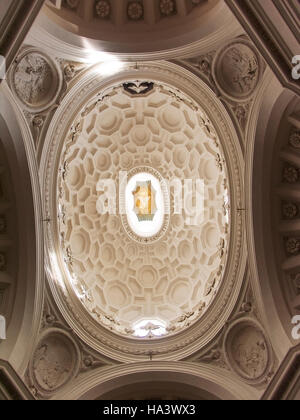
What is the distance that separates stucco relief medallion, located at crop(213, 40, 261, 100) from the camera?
1245cm

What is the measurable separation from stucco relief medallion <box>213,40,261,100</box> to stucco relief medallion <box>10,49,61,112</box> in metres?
4.84

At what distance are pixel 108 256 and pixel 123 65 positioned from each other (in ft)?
29.4

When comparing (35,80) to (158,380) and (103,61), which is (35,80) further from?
(158,380)

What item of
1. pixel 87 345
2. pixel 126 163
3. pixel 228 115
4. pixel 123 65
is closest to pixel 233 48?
pixel 228 115

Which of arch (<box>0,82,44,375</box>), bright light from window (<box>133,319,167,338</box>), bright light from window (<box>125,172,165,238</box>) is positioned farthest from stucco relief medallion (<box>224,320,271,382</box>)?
bright light from window (<box>125,172,165,238</box>)

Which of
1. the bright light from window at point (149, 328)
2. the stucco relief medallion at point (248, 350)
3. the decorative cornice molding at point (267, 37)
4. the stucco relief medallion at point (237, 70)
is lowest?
the stucco relief medallion at point (248, 350)

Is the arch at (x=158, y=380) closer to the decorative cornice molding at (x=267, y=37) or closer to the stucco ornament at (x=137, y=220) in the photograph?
the stucco ornament at (x=137, y=220)

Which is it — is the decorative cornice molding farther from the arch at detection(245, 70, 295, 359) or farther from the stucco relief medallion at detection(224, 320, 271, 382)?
the stucco relief medallion at detection(224, 320, 271, 382)

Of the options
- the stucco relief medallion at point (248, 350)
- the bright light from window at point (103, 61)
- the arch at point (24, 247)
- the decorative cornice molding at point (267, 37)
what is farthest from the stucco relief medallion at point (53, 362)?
the decorative cornice molding at point (267, 37)

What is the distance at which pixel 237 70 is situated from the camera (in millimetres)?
13023

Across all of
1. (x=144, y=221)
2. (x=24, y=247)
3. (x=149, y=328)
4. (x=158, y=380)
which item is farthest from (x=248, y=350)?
(x=144, y=221)

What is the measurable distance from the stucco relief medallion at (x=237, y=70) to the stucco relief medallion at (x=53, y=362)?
9.44m

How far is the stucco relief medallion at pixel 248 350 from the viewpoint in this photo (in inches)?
533

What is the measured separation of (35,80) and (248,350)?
34.7 ft
